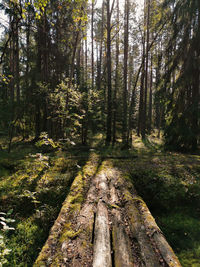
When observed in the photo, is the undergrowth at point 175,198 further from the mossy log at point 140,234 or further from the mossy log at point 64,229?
the mossy log at point 64,229

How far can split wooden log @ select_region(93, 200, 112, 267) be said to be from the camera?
1.94 meters

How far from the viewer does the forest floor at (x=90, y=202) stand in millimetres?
2621

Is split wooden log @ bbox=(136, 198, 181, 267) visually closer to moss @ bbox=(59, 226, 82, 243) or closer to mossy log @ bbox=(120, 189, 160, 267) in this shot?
mossy log @ bbox=(120, 189, 160, 267)

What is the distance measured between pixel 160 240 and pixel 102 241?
88cm

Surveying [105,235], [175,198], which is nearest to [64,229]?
[105,235]

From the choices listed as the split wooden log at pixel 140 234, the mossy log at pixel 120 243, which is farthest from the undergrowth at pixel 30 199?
the split wooden log at pixel 140 234

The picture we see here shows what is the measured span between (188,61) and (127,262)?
371 inches

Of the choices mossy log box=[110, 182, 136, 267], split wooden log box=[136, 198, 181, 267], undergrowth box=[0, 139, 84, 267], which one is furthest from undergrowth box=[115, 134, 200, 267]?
undergrowth box=[0, 139, 84, 267]

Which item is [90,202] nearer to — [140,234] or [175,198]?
[140,234]

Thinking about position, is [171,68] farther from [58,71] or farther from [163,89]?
[58,71]

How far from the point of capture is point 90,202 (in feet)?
11.3

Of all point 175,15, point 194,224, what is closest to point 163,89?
point 175,15

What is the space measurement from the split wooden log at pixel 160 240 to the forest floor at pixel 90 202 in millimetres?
78

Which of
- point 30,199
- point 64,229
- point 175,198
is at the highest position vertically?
point 64,229
